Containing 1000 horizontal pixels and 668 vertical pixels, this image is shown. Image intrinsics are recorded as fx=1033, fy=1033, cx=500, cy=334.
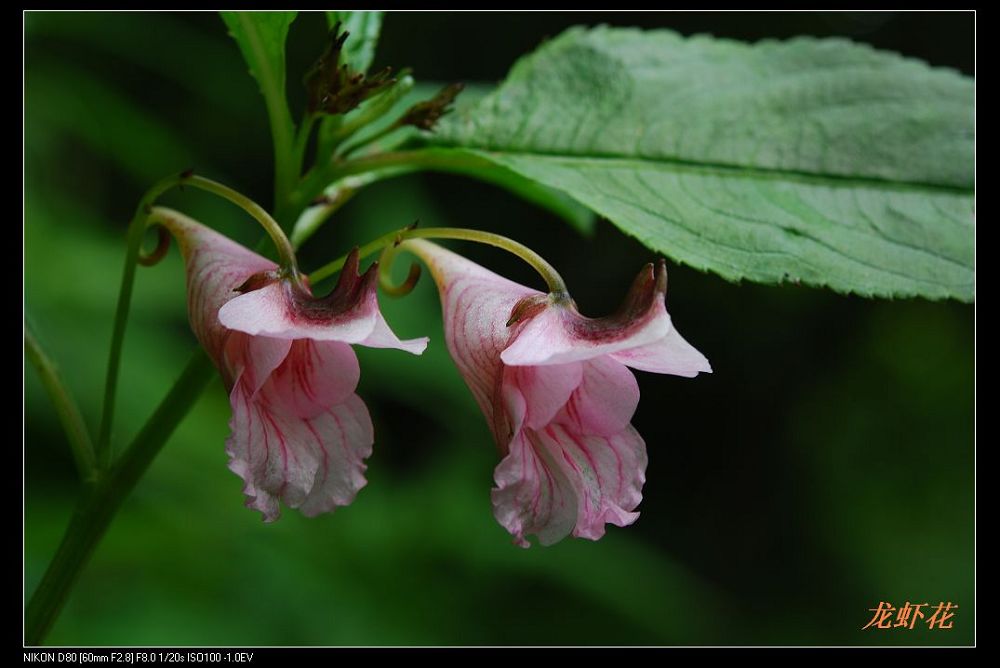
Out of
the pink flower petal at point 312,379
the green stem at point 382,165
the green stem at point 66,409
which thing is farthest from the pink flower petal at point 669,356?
the green stem at point 66,409

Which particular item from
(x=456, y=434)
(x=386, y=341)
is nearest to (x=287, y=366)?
(x=386, y=341)

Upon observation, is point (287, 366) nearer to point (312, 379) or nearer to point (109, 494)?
point (312, 379)

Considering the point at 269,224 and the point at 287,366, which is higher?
the point at 269,224

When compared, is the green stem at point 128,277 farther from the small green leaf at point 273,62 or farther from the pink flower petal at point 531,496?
the pink flower petal at point 531,496

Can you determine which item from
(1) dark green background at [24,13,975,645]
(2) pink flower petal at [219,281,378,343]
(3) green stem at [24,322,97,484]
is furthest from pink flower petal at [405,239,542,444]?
(1) dark green background at [24,13,975,645]

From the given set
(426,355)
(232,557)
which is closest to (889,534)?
(426,355)

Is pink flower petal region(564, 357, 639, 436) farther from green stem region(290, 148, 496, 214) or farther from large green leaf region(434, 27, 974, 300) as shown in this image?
green stem region(290, 148, 496, 214)
